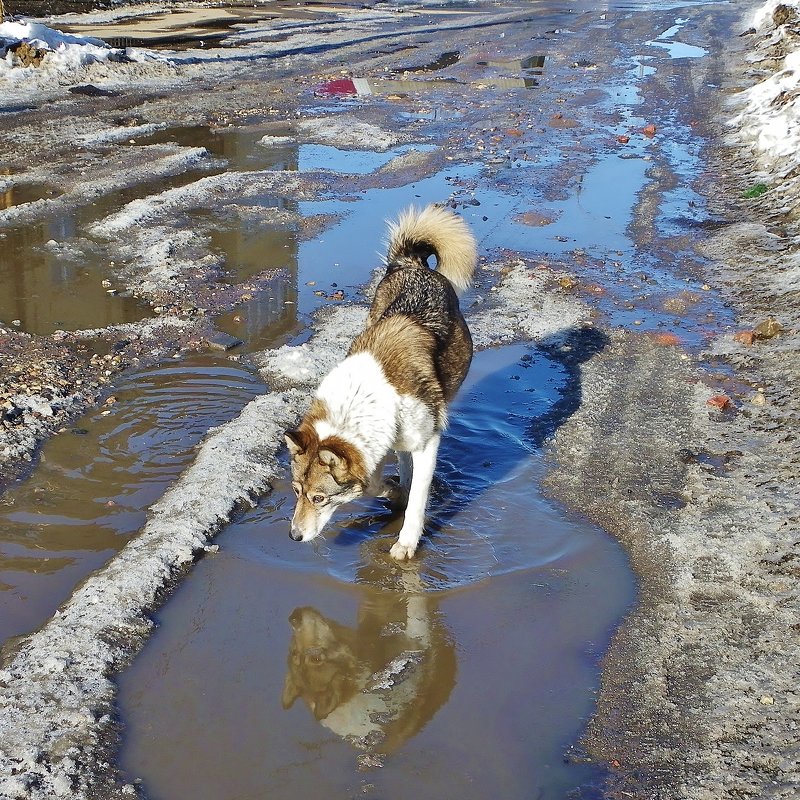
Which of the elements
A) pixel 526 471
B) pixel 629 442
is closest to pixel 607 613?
pixel 526 471

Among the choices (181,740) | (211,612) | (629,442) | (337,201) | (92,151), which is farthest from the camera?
(92,151)

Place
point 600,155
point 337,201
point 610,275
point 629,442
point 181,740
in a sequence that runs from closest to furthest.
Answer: point 181,740 < point 629,442 < point 610,275 < point 337,201 < point 600,155

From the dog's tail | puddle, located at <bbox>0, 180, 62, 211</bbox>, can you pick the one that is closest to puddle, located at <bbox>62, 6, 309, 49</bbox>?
puddle, located at <bbox>0, 180, 62, 211</bbox>

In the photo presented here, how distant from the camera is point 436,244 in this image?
21.7 feet

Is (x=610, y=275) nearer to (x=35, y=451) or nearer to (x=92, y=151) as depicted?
(x=35, y=451)

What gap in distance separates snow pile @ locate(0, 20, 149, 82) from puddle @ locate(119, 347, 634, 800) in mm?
14658

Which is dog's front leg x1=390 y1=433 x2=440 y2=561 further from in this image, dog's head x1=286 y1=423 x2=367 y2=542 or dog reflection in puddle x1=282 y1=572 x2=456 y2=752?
dog's head x1=286 y1=423 x2=367 y2=542

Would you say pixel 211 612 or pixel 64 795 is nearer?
pixel 64 795

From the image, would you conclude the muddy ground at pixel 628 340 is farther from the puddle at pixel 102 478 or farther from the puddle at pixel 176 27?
the puddle at pixel 176 27

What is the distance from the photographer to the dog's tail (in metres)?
6.54

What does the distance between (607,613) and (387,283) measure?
2698mm

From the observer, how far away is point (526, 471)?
6.20 metres

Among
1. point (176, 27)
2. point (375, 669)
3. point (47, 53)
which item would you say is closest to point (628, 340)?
point (375, 669)

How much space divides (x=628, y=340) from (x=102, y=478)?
15.4ft
